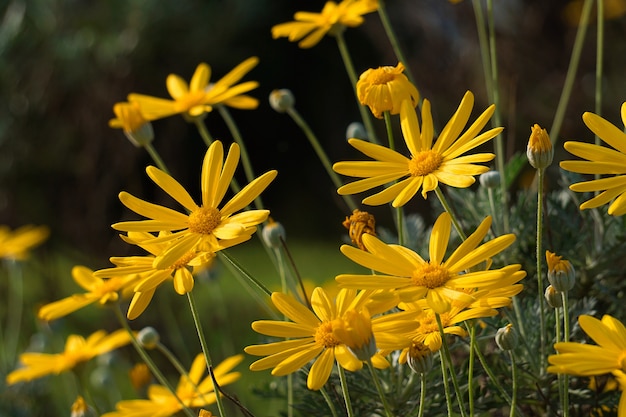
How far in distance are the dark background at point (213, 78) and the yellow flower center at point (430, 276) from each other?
1.82 m

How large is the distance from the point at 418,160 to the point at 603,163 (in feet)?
0.55

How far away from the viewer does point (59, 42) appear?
3.87m

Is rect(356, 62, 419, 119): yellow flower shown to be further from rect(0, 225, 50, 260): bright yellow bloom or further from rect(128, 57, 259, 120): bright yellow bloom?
rect(0, 225, 50, 260): bright yellow bloom

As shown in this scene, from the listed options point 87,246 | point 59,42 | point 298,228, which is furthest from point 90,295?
point 298,228

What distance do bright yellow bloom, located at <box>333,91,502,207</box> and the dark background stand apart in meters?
1.70

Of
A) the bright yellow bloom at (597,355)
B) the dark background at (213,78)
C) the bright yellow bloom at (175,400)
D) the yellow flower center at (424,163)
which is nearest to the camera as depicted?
the bright yellow bloom at (597,355)

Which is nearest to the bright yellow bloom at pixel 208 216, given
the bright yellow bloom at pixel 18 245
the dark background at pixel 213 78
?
the bright yellow bloom at pixel 18 245

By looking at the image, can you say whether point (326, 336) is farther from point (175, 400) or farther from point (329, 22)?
point (329, 22)

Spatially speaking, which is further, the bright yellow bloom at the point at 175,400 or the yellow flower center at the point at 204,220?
the bright yellow bloom at the point at 175,400

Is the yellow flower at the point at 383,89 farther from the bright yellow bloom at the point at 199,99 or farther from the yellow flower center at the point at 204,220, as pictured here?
the bright yellow bloom at the point at 199,99

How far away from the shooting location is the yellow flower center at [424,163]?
2.57 feet

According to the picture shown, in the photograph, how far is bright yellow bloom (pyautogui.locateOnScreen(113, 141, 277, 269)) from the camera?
71cm

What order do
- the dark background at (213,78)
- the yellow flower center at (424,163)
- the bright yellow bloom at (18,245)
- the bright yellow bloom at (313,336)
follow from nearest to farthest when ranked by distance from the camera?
the bright yellow bloom at (313,336), the yellow flower center at (424,163), the bright yellow bloom at (18,245), the dark background at (213,78)

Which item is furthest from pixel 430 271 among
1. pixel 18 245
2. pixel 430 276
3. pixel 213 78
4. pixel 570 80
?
pixel 213 78
